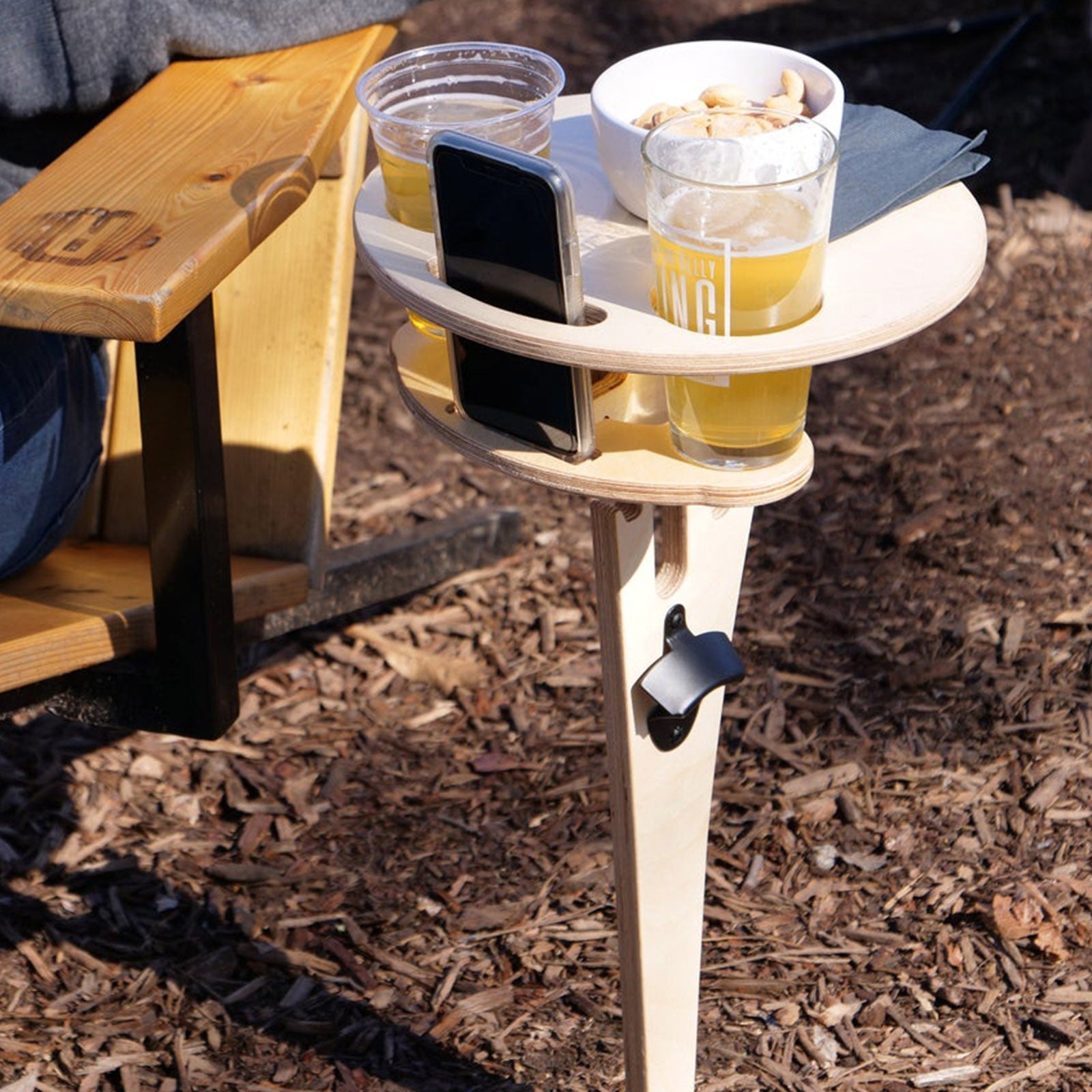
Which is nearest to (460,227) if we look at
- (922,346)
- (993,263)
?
(922,346)

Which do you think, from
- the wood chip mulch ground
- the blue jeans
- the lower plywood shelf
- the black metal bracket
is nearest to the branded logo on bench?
the blue jeans

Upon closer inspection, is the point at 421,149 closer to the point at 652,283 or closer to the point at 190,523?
the point at 652,283

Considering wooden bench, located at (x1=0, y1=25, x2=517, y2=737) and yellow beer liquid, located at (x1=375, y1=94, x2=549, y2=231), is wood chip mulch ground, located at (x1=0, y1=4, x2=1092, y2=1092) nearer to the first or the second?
wooden bench, located at (x1=0, y1=25, x2=517, y2=737)

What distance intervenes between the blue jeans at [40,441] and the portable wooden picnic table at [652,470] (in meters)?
0.36

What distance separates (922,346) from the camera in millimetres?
2652

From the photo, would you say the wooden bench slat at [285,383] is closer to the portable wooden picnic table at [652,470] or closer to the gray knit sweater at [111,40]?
the gray knit sweater at [111,40]

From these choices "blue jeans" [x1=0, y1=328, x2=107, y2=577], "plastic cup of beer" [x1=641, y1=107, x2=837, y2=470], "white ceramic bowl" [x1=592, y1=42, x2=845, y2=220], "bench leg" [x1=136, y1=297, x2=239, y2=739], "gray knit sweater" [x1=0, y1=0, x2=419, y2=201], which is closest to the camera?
"plastic cup of beer" [x1=641, y1=107, x2=837, y2=470]

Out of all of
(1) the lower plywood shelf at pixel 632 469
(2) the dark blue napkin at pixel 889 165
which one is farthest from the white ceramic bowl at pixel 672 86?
(1) the lower plywood shelf at pixel 632 469

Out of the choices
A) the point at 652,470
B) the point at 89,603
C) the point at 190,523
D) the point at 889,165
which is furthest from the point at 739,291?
the point at 89,603

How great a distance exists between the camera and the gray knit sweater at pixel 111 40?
1.61 meters

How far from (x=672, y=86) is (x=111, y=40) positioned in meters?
0.68

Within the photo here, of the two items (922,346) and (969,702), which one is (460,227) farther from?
(922,346)

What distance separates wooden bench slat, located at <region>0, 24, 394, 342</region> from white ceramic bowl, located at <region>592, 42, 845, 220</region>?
1.05ft

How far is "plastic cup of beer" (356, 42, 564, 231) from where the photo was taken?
1.21 meters
